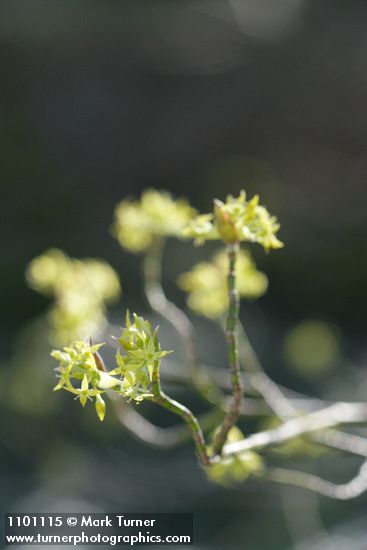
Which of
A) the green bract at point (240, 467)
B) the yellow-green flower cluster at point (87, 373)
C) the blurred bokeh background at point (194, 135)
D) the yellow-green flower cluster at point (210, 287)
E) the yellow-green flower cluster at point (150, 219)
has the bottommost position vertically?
the yellow-green flower cluster at point (87, 373)

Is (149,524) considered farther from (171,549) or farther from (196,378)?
(196,378)

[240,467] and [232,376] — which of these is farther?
[240,467]

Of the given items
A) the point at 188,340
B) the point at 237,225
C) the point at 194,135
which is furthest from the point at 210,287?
the point at 194,135

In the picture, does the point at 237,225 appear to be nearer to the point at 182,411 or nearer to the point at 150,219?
the point at 182,411

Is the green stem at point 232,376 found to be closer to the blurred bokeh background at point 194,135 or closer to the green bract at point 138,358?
the green bract at point 138,358

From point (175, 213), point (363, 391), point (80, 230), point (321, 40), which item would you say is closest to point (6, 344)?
point (80, 230)

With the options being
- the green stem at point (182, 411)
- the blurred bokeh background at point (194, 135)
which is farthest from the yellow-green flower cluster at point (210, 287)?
the blurred bokeh background at point (194, 135)

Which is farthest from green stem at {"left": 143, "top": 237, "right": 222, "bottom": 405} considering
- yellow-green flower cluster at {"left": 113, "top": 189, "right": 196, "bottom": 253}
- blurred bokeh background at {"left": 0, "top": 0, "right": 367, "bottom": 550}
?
blurred bokeh background at {"left": 0, "top": 0, "right": 367, "bottom": 550}
